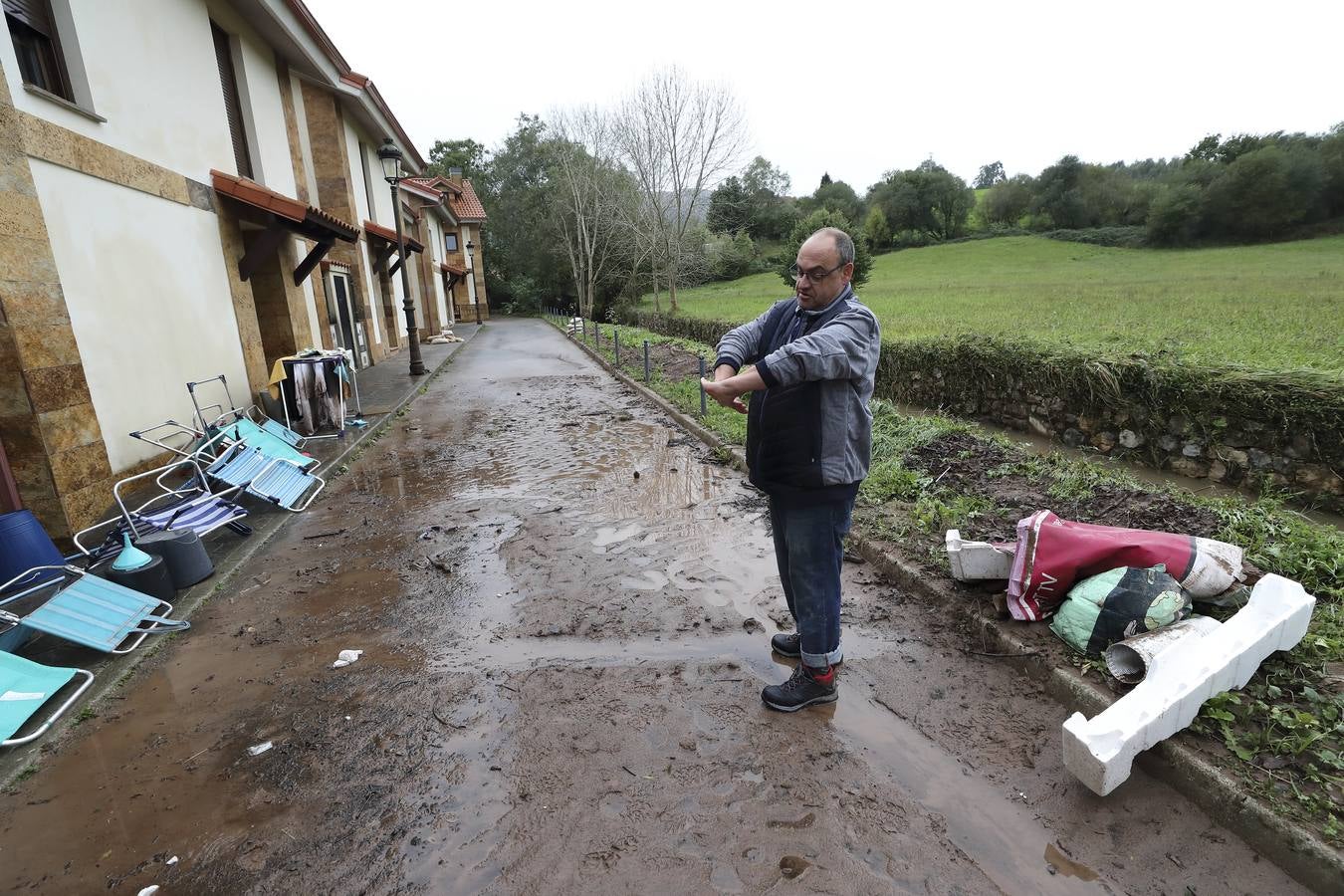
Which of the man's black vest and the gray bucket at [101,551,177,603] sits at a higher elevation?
the man's black vest

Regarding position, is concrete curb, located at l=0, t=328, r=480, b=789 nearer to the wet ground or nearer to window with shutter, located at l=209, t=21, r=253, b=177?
the wet ground

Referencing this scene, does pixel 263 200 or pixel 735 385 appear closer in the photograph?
pixel 735 385

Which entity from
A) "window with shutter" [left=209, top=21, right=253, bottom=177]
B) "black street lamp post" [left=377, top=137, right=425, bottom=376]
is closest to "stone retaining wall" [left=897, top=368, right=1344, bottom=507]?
"window with shutter" [left=209, top=21, right=253, bottom=177]

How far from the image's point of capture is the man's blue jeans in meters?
2.74

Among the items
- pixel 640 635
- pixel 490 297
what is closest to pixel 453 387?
pixel 640 635

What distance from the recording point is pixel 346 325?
14555mm

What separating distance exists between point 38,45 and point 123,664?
18.5 ft

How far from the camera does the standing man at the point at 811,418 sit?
7.89 ft

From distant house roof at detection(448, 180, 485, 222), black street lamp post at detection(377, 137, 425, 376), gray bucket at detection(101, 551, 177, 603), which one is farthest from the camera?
distant house roof at detection(448, 180, 485, 222)

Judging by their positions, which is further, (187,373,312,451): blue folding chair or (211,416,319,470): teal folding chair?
(187,373,312,451): blue folding chair

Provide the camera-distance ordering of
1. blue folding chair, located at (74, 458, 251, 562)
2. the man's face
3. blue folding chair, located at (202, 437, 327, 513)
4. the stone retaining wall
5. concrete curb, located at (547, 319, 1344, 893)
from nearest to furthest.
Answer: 1. concrete curb, located at (547, 319, 1344, 893)
2. the man's face
3. blue folding chair, located at (74, 458, 251, 562)
4. the stone retaining wall
5. blue folding chair, located at (202, 437, 327, 513)

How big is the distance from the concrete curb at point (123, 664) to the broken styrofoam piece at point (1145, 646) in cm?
463

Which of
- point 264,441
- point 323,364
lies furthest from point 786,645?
point 323,364

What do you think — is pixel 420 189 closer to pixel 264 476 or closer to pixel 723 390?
pixel 264 476
